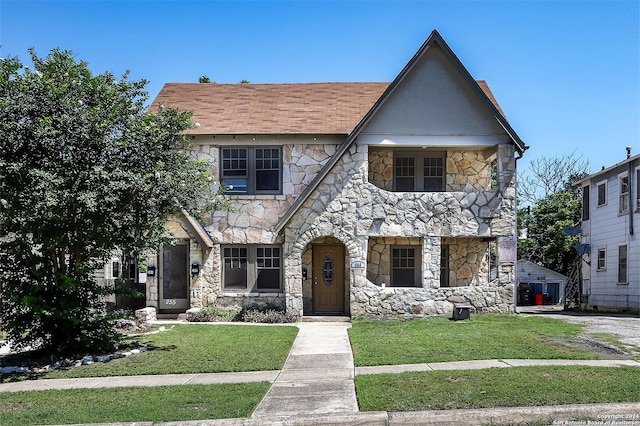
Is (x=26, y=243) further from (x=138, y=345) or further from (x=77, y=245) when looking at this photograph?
(x=138, y=345)

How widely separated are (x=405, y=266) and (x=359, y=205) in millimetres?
2919

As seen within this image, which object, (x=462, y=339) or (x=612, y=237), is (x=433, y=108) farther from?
(x=612, y=237)

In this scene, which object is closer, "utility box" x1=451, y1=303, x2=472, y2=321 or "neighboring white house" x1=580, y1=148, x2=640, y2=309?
"utility box" x1=451, y1=303, x2=472, y2=321

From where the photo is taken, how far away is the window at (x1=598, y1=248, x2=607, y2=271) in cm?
2538

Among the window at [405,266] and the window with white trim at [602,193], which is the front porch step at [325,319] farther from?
the window with white trim at [602,193]

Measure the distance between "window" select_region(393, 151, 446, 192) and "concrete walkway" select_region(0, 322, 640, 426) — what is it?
743 centimetres

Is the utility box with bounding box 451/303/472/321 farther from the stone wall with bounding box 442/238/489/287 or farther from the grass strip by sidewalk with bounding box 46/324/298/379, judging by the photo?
the grass strip by sidewalk with bounding box 46/324/298/379

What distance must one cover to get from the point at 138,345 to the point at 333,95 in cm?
1195

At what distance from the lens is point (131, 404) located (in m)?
8.53

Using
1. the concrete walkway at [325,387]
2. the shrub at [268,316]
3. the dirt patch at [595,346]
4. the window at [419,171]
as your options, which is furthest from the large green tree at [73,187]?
the window at [419,171]

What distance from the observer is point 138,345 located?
45.3 feet

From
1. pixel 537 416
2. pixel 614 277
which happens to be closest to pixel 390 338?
pixel 537 416

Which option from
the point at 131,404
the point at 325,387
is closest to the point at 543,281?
the point at 325,387

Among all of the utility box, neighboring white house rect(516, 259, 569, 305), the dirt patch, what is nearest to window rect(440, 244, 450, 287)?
the utility box
